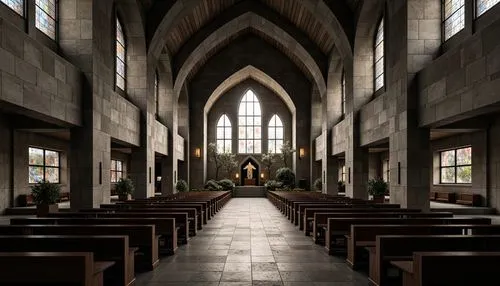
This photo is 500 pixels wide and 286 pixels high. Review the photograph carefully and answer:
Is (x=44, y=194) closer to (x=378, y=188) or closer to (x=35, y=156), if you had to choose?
(x=35, y=156)

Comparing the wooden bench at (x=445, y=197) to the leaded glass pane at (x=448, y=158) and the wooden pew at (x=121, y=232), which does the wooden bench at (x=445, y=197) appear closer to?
the leaded glass pane at (x=448, y=158)

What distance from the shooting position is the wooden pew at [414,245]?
17.2 feet

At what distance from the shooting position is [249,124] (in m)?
37.6

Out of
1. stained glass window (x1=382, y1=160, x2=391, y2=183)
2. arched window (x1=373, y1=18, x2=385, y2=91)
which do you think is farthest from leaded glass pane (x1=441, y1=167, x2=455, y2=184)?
stained glass window (x1=382, y1=160, x2=391, y2=183)

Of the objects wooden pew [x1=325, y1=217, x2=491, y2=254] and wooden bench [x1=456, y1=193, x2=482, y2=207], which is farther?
wooden bench [x1=456, y1=193, x2=482, y2=207]

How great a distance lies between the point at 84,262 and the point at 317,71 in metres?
24.3

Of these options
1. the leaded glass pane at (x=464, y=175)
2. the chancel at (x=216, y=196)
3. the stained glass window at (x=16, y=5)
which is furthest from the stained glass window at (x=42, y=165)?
Result: the leaded glass pane at (x=464, y=175)

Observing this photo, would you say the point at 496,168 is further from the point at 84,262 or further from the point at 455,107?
the point at 84,262

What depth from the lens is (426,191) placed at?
13.3 meters

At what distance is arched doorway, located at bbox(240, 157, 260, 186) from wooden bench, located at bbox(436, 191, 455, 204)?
18.8 metres

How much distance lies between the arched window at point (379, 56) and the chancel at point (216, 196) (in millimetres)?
139

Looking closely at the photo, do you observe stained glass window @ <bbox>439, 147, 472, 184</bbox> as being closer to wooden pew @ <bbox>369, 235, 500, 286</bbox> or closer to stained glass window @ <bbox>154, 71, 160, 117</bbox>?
wooden pew @ <bbox>369, 235, 500, 286</bbox>

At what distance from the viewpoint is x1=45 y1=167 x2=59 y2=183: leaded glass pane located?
19.3m

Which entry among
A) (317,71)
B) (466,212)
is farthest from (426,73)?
(317,71)
